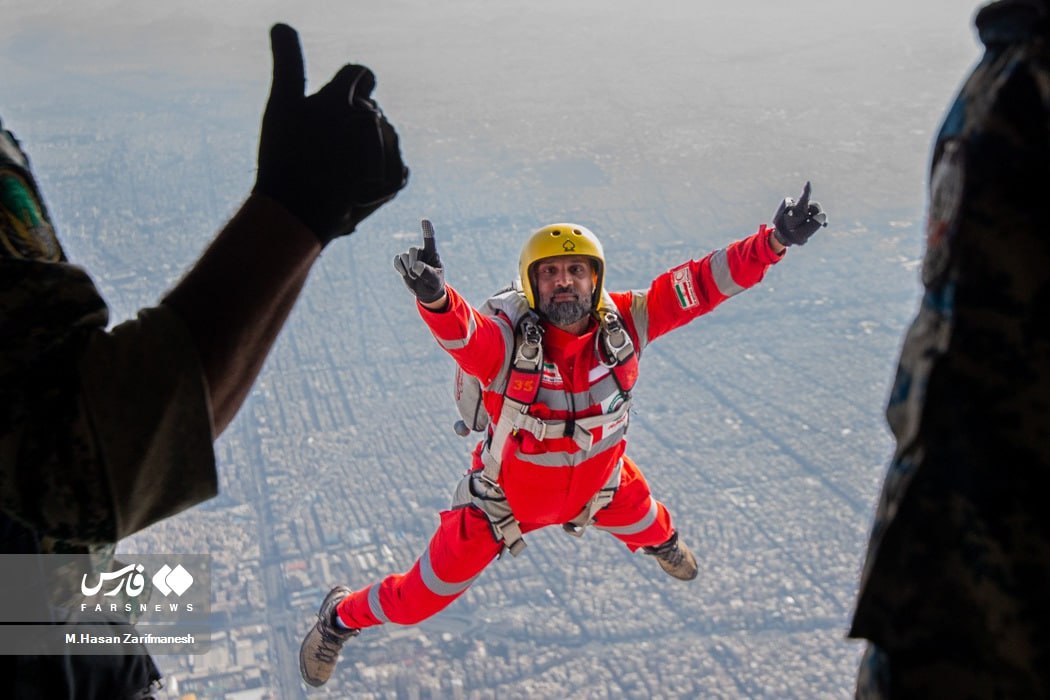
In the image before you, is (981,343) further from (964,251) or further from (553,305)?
(553,305)

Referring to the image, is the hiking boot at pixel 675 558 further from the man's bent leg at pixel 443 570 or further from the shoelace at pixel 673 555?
the man's bent leg at pixel 443 570

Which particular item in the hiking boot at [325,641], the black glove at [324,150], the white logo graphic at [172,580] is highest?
the black glove at [324,150]

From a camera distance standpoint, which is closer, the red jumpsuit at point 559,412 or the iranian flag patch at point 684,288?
the red jumpsuit at point 559,412

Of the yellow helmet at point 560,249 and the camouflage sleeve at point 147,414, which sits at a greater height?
the camouflage sleeve at point 147,414

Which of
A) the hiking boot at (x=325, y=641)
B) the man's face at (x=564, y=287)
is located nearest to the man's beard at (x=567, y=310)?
the man's face at (x=564, y=287)

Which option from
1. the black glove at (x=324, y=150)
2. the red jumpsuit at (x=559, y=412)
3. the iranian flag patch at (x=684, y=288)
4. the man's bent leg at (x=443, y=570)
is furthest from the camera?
the man's bent leg at (x=443, y=570)

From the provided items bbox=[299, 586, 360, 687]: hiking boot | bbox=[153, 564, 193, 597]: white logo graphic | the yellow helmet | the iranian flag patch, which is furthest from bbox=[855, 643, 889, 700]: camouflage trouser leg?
bbox=[299, 586, 360, 687]: hiking boot

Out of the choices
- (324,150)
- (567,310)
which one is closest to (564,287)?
(567,310)
